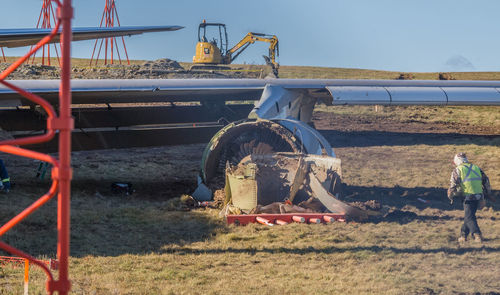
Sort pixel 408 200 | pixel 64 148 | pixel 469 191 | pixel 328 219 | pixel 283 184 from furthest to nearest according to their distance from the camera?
pixel 408 200 → pixel 283 184 → pixel 328 219 → pixel 469 191 → pixel 64 148

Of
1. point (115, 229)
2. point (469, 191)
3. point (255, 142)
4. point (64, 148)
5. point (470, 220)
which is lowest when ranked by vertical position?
point (115, 229)

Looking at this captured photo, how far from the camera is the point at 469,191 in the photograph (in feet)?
34.4

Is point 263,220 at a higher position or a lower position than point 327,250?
higher

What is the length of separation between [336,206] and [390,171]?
7308 mm

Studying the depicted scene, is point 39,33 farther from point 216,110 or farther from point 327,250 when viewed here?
point 216,110

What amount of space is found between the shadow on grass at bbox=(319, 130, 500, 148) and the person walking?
12977mm

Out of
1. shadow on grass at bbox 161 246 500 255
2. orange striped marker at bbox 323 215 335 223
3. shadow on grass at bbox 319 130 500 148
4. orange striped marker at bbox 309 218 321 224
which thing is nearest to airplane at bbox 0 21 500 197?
orange striped marker at bbox 323 215 335 223

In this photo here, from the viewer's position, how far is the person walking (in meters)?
10.3

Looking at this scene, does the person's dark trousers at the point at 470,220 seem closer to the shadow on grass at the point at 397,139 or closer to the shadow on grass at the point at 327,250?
the shadow on grass at the point at 327,250

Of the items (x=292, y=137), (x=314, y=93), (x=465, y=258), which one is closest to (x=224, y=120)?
(x=314, y=93)

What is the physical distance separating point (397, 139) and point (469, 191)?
15220mm

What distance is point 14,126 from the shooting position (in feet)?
52.5

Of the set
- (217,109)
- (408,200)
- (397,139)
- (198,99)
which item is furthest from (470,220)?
(397,139)

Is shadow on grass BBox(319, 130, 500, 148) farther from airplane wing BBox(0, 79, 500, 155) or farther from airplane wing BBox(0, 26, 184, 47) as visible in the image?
airplane wing BBox(0, 26, 184, 47)
